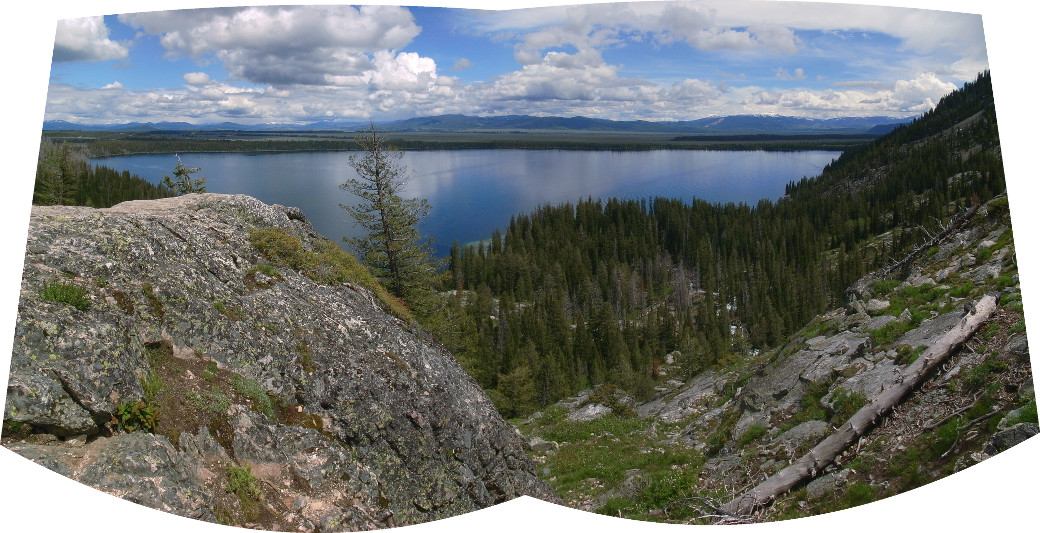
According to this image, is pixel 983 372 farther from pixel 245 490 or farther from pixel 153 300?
pixel 153 300

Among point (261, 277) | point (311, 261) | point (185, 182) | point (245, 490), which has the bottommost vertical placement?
point (245, 490)

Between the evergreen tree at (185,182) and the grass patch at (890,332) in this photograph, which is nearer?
the grass patch at (890,332)

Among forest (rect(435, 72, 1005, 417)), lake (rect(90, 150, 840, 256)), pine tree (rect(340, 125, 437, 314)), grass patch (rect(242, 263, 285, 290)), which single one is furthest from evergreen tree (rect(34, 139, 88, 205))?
forest (rect(435, 72, 1005, 417))

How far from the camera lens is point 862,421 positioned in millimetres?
7703

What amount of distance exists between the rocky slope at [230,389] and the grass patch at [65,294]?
0.02 metres

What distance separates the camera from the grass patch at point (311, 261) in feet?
32.9

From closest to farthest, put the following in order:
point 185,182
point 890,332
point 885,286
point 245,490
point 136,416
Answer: point 136,416, point 245,490, point 890,332, point 885,286, point 185,182

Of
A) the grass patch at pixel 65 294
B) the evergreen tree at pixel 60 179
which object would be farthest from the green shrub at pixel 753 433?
the evergreen tree at pixel 60 179

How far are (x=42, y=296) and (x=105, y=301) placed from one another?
0.57 m

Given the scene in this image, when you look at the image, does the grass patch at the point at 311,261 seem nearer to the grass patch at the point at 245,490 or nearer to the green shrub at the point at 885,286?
the grass patch at the point at 245,490

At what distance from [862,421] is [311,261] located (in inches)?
387

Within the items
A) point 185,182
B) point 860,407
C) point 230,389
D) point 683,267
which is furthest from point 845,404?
point 683,267

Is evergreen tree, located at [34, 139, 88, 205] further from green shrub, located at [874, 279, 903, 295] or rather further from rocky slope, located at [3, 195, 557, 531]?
green shrub, located at [874, 279, 903, 295]

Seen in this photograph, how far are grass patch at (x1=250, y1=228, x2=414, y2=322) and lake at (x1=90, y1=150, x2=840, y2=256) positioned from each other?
1548cm
